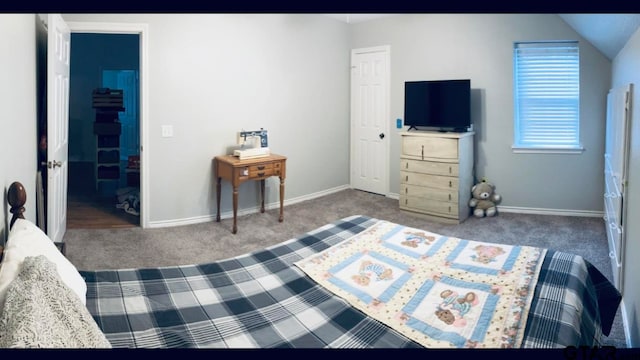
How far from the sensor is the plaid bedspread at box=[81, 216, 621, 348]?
1051mm

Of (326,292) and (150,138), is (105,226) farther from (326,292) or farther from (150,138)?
(326,292)

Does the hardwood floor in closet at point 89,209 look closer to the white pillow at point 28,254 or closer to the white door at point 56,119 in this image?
the white door at point 56,119

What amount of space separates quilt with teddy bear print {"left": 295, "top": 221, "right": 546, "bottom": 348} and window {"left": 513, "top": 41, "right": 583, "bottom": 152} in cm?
227

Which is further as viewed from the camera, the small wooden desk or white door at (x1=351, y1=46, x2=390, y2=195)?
white door at (x1=351, y1=46, x2=390, y2=195)

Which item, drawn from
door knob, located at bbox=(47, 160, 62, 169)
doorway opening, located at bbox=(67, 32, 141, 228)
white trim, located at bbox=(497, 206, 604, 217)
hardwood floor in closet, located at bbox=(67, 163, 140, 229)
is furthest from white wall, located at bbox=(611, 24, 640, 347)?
doorway opening, located at bbox=(67, 32, 141, 228)

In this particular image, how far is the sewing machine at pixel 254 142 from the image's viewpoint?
10.7 feet

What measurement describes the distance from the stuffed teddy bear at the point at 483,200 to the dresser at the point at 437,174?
5cm

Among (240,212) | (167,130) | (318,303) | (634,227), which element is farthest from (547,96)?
(318,303)

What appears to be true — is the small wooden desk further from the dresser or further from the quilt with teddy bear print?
the quilt with teddy bear print

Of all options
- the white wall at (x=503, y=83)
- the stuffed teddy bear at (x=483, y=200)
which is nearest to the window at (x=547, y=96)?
the white wall at (x=503, y=83)

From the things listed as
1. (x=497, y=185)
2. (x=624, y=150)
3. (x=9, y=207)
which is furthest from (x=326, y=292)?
(x=497, y=185)

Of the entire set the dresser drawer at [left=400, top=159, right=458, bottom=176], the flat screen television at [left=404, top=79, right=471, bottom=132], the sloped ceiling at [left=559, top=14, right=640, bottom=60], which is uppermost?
the sloped ceiling at [left=559, top=14, right=640, bottom=60]

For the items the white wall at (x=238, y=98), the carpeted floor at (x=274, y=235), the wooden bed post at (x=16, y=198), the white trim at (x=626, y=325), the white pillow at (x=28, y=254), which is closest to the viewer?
the white pillow at (x=28, y=254)
